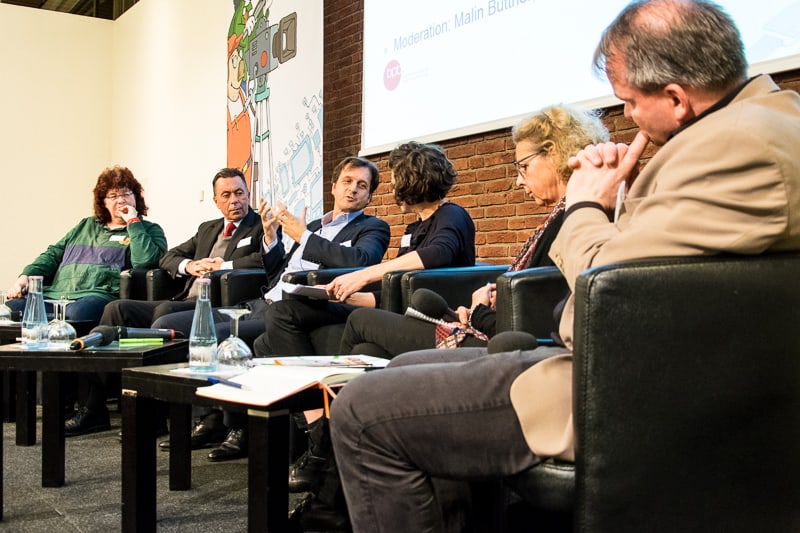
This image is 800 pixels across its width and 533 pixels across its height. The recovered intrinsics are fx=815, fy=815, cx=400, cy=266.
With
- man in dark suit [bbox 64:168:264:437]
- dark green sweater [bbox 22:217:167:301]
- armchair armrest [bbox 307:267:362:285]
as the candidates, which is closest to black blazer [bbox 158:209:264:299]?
man in dark suit [bbox 64:168:264:437]

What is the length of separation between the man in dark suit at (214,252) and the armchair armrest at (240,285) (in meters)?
0.11

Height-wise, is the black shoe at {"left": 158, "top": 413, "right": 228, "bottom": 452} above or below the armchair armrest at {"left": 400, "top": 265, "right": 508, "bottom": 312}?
below

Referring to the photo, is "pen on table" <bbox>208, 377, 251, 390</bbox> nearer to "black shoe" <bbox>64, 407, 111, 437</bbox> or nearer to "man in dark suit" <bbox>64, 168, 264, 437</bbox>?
"black shoe" <bbox>64, 407, 111, 437</bbox>

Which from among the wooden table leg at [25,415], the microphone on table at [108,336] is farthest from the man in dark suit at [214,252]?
the microphone on table at [108,336]

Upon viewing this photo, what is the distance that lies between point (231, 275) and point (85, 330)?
672 millimetres

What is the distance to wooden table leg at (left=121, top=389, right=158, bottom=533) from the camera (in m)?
1.75

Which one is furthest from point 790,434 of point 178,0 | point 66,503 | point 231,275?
point 178,0

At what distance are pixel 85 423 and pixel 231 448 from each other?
84 centimetres

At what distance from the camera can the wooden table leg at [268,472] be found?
1.46 m

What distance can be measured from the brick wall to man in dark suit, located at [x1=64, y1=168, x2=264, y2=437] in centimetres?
116

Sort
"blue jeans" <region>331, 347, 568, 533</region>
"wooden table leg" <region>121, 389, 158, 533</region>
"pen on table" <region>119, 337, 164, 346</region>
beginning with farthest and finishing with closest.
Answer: "pen on table" <region>119, 337, 164, 346</region> < "wooden table leg" <region>121, 389, 158, 533</region> < "blue jeans" <region>331, 347, 568, 533</region>

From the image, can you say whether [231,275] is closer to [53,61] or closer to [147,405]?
[147,405]

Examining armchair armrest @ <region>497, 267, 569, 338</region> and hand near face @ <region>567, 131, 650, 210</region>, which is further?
armchair armrest @ <region>497, 267, 569, 338</region>

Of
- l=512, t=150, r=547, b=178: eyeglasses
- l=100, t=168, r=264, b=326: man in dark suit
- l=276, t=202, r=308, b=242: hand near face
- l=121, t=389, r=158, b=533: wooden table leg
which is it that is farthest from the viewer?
l=100, t=168, r=264, b=326: man in dark suit
